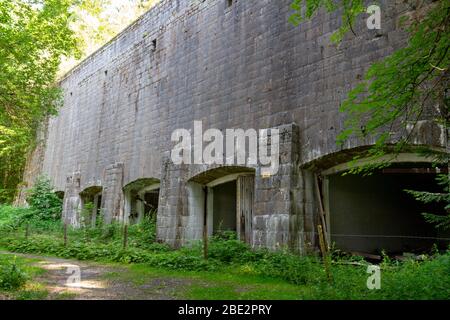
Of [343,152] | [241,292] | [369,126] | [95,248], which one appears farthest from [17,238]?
[369,126]

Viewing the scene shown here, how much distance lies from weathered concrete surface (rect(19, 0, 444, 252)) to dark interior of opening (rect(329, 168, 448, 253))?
5.77 feet

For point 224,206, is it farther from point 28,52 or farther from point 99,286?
point 28,52

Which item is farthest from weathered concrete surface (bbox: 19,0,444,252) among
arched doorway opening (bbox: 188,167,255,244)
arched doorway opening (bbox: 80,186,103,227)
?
arched doorway opening (bbox: 80,186,103,227)

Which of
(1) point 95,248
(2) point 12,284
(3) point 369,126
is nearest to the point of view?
(3) point 369,126

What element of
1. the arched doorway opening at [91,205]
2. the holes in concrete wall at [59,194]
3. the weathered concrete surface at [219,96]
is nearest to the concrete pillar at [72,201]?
the weathered concrete surface at [219,96]

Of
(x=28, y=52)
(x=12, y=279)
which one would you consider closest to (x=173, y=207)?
(x=12, y=279)

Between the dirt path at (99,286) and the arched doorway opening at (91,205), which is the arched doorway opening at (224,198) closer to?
the dirt path at (99,286)

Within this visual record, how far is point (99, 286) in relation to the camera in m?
5.71

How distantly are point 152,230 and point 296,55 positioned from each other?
618 centimetres

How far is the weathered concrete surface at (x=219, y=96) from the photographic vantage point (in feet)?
23.9

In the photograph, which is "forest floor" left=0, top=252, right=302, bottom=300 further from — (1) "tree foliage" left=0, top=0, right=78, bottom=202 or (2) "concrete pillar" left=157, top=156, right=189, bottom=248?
(1) "tree foliage" left=0, top=0, right=78, bottom=202

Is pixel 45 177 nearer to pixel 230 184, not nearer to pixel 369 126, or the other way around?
pixel 230 184
